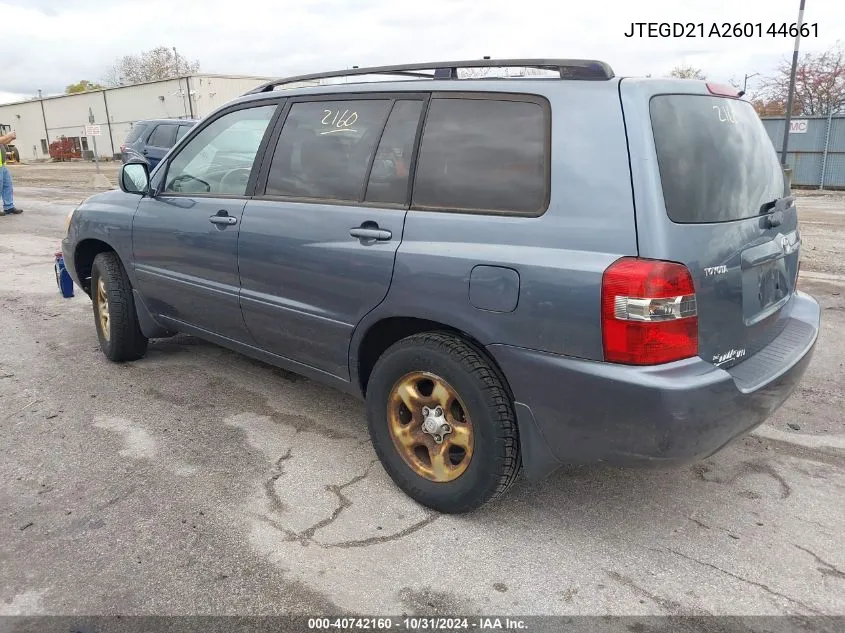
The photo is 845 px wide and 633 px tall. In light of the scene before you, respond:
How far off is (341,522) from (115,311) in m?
2.62

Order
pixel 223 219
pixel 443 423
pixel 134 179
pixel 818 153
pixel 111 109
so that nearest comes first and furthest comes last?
pixel 443 423 → pixel 223 219 → pixel 134 179 → pixel 818 153 → pixel 111 109

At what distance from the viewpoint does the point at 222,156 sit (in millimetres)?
3895

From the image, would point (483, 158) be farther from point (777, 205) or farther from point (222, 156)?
point (222, 156)

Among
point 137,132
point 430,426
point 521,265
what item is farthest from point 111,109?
point 521,265

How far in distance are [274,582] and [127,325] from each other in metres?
2.79

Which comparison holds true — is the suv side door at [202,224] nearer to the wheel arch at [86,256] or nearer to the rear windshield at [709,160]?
the wheel arch at [86,256]

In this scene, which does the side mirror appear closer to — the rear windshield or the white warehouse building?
the rear windshield

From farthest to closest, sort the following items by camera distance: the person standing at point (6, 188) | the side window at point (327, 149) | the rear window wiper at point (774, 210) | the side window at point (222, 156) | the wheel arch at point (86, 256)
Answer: the person standing at point (6, 188) < the wheel arch at point (86, 256) < the side window at point (222, 156) < the side window at point (327, 149) < the rear window wiper at point (774, 210)

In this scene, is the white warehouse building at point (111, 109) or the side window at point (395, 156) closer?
the side window at point (395, 156)

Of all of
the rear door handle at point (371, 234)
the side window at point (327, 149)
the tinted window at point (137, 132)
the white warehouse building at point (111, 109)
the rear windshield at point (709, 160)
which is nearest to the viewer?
the rear windshield at point (709, 160)

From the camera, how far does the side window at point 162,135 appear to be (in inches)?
551

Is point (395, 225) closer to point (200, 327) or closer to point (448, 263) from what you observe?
point (448, 263)

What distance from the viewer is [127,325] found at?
461cm

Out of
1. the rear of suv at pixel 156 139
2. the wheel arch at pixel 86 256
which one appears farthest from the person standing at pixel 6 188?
the wheel arch at pixel 86 256
